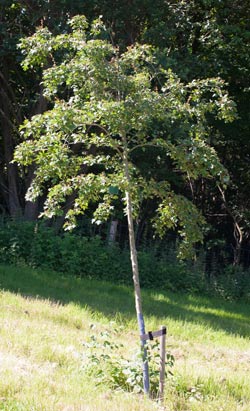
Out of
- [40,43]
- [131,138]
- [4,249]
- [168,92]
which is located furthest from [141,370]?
[4,249]

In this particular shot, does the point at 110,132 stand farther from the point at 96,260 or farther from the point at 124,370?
the point at 96,260

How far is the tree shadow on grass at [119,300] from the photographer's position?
7961mm

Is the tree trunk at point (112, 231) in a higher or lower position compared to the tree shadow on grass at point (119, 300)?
higher

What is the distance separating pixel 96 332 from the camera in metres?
6.52

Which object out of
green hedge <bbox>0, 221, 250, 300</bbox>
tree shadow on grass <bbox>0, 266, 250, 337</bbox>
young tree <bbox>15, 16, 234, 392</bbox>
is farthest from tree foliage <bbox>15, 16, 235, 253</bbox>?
green hedge <bbox>0, 221, 250, 300</bbox>

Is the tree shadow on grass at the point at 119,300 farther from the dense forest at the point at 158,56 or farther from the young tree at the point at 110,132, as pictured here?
the young tree at the point at 110,132

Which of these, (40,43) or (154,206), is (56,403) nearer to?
(40,43)

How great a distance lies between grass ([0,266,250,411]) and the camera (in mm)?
4301

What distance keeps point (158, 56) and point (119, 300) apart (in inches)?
163

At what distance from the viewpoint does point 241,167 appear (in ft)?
52.0

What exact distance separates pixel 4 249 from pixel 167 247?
3.60 meters

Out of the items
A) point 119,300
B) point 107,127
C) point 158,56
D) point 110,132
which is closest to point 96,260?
point 119,300

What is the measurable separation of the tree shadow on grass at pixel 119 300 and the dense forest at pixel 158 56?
4.82ft

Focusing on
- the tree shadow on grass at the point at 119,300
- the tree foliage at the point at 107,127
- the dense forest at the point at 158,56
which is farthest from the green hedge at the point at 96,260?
the tree foliage at the point at 107,127
